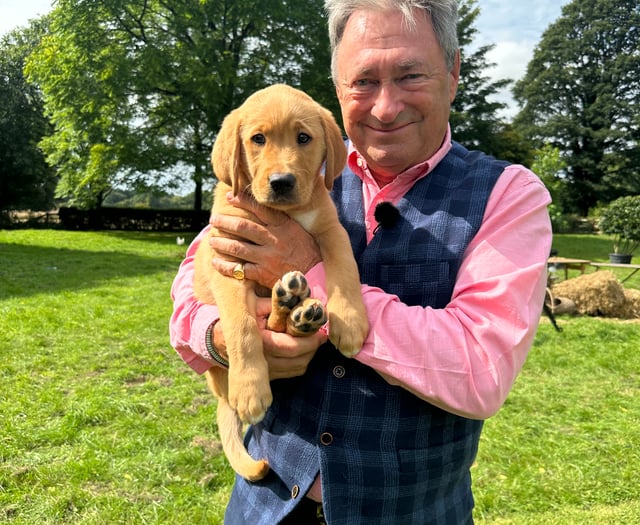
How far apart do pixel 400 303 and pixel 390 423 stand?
0.42 m

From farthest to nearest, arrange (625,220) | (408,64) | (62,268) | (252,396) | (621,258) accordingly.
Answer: (621,258), (625,220), (62,268), (408,64), (252,396)

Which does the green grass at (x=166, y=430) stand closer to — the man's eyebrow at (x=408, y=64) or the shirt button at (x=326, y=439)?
the shirt button at (x=326, y=439)

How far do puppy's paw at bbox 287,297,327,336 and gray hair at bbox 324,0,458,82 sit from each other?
1.18 m

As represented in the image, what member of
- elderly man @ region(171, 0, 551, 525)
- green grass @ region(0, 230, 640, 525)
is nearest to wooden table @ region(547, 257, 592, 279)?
green grass @ region(0, 230, 640, 525)

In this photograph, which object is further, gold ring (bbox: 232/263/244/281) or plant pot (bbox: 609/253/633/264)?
plant pot (bbox: 609/253/633/264)

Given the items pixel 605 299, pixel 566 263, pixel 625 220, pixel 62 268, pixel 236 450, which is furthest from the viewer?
pixel 625 220

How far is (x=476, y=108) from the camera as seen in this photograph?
4012cm

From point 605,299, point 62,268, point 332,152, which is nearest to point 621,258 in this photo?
point 605,299

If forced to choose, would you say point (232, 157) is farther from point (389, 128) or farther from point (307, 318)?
point (307, 318)

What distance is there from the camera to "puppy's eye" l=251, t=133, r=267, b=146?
7.86 feet

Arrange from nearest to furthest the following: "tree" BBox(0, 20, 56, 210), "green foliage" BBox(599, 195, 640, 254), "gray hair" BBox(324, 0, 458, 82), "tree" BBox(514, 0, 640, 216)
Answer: "gray hair" BBox(324, 0, 458, 82) < "green foliage" BBox(599, 195, 640, 254) < "tree" BBox(0, 20, 56, 210) < "tree" BBox(514, 0, 640, 216)

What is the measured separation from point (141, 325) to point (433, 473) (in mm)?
8112

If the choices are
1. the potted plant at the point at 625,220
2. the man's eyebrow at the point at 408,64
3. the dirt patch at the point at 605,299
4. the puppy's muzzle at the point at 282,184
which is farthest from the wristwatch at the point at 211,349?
the potted plant at the point at 625,220

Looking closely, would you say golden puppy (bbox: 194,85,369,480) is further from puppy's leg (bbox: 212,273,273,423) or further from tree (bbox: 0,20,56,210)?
tree (bbox: 0,20,56,210)
